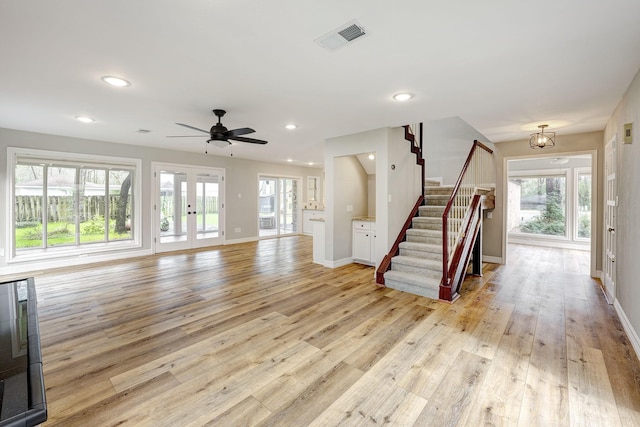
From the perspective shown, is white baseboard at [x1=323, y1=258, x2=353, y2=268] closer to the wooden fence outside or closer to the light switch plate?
the light switch plate

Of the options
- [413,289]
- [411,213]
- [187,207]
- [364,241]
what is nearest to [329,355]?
[413,289]

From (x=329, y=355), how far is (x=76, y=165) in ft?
20.7

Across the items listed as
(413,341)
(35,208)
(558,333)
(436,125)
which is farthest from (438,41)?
(35,208)

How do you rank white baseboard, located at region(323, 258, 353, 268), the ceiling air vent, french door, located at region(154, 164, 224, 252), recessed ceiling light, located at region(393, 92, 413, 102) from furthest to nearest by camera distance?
french door, located at region(154, 164, 224, 252) < white baseboard, located at region(323, 258, 353, 268) < recessed ceiling light, located at region(393, 92, 413, 102) < the ceiling air vent

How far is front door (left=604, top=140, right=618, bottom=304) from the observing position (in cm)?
370

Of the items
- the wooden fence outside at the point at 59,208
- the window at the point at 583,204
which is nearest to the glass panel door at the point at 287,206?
the wooden fence outside at the point at 59,208

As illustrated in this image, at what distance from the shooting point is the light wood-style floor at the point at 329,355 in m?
1.81

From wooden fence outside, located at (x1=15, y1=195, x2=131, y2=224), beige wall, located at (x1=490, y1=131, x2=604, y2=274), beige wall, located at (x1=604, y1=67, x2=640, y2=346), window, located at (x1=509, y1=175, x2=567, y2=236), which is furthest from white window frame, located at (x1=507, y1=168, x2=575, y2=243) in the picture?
wooden fence outside, located at (x1=15, y1=195, x2=131, y2=224)

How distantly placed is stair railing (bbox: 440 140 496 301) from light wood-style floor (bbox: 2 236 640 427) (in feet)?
1.20

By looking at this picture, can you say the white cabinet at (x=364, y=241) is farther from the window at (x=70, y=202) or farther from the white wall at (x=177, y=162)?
the window at (x=70, y=202)

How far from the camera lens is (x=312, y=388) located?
2.02 m

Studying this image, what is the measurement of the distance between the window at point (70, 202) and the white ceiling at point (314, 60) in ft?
5.49

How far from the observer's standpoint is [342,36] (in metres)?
2.11

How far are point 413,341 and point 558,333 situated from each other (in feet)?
4.88
